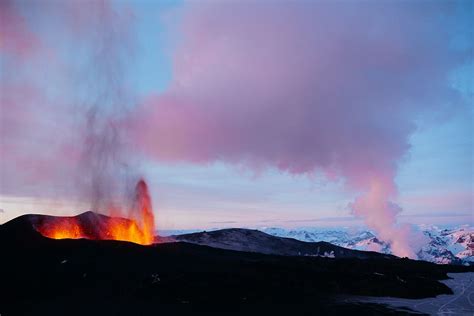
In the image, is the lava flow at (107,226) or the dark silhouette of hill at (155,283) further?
the lava flow at (107,226)

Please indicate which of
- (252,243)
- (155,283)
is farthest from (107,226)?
(252,243)

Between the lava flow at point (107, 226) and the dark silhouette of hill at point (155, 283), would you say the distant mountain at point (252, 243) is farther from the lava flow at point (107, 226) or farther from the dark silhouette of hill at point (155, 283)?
the dark silhouette of hill at point (155, 283)

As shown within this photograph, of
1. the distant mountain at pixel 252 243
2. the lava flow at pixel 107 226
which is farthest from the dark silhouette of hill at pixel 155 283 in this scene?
the distant mountain at pixel 252 243

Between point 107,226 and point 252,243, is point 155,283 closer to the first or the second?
point 107,226

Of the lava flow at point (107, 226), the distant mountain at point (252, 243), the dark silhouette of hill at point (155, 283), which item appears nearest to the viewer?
the dark silhouette of hill at point (155, 283)

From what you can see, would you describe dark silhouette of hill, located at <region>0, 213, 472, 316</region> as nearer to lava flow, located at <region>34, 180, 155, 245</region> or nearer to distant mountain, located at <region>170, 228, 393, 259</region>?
lava flow, located at <region>34, 180, 155, 245</region>

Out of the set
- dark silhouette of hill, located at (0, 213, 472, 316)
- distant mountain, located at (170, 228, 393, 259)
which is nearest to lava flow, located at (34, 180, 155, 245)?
dark silhouette of hill, located at (0, 213, 472, 316)

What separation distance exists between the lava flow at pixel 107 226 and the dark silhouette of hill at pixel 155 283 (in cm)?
747

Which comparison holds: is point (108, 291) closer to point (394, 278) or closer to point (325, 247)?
point (394, 278)

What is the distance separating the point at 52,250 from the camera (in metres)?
74.8

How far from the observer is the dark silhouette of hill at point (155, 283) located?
54500 mm

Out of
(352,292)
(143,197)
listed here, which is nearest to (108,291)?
(352,292)

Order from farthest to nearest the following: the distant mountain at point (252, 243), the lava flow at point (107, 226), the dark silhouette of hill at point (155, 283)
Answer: the distant mountain at point (252, 243) < the lava flow at point (107, 226) < the dark silhouette of hill at point (155, 283)

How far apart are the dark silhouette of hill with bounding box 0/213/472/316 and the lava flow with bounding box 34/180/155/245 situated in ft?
24.5
